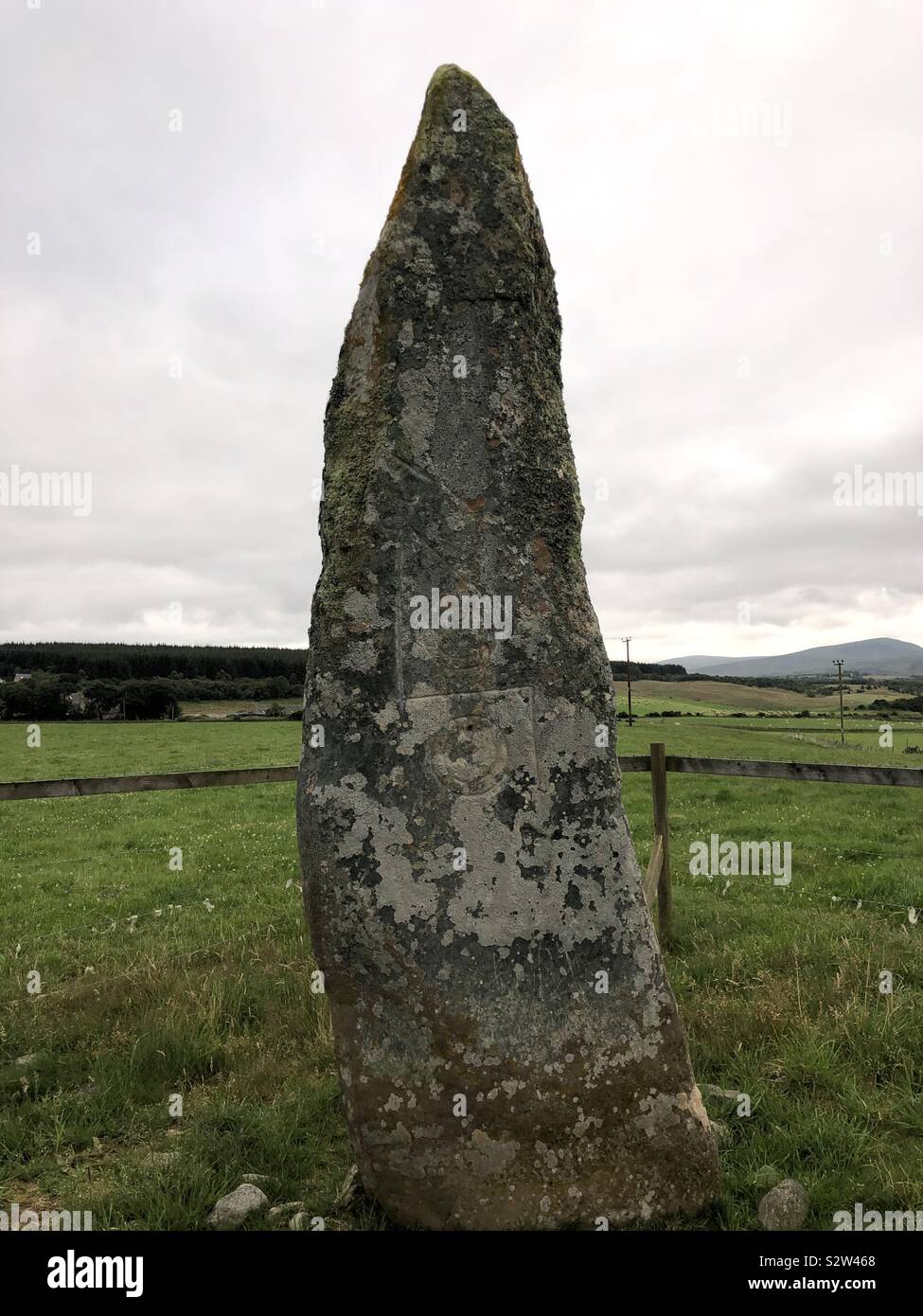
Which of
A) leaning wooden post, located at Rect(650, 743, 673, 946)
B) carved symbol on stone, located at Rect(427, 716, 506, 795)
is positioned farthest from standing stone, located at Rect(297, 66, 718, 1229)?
leaning wooden post, located at Rect(650, 743, 673, 946)

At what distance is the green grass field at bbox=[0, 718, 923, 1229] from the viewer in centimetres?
392

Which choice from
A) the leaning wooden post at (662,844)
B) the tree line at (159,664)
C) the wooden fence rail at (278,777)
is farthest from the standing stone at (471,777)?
the tree line at (159,664)

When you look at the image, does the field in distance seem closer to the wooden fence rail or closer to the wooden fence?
the wooden fence

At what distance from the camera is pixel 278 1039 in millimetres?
5297

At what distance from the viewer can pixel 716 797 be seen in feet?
57.3

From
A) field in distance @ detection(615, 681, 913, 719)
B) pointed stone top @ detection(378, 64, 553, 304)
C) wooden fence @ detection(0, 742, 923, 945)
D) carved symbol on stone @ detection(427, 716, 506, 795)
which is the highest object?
pointed stone top @ detection(378, 64, 553, 304)

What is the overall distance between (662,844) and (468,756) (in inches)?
158

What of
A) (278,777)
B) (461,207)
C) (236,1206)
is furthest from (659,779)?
(461,207)

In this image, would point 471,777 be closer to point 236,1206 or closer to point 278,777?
point 236,1206

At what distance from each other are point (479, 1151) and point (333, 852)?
1434 mm

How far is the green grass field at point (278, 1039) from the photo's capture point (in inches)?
154

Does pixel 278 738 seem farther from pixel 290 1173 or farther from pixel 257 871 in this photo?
pixel 290 1173

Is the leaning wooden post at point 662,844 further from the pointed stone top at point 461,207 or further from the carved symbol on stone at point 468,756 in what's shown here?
the pointed stone top at point 461,207

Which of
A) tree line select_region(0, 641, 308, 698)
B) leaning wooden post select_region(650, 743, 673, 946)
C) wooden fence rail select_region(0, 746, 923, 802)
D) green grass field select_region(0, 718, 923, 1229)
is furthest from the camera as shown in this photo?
tree line select_region(0, 641, 308, 698)
